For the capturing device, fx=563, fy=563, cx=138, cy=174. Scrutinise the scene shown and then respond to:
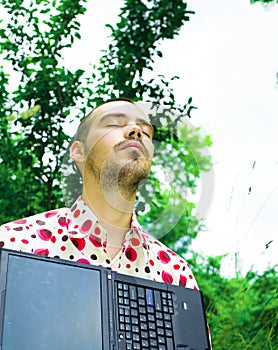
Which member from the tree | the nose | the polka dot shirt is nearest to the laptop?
the polka dot shirt

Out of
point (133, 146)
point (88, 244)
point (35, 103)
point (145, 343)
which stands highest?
point (35, 103)

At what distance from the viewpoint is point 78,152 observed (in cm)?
105

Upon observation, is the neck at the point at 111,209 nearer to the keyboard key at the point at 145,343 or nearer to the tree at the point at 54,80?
the keyboard key at the point at 145,343

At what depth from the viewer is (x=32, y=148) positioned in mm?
1854

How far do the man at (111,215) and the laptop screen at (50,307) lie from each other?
0.69 feet

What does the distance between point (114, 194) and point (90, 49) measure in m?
1.07

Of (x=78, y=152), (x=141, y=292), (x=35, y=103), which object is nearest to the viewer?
(x=141, y=292)

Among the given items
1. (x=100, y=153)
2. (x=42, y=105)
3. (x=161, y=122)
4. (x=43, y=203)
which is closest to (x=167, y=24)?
(x=42, y=105)

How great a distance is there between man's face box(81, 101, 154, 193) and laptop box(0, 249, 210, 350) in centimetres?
23

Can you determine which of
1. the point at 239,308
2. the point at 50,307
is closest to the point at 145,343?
the point at 50,307

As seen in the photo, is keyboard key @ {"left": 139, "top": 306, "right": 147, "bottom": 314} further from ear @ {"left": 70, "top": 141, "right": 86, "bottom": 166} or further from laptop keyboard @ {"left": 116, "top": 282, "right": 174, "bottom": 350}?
ear @ {"left": 70, "top": 141, "right": 86, "bottom": 166}

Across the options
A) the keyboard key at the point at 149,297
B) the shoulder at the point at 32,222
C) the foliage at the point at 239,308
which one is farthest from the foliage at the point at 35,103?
the keyboard key at the point at 149,297

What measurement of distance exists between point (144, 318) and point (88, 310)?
95mm

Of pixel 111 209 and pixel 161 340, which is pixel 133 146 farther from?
pixel 161 340
